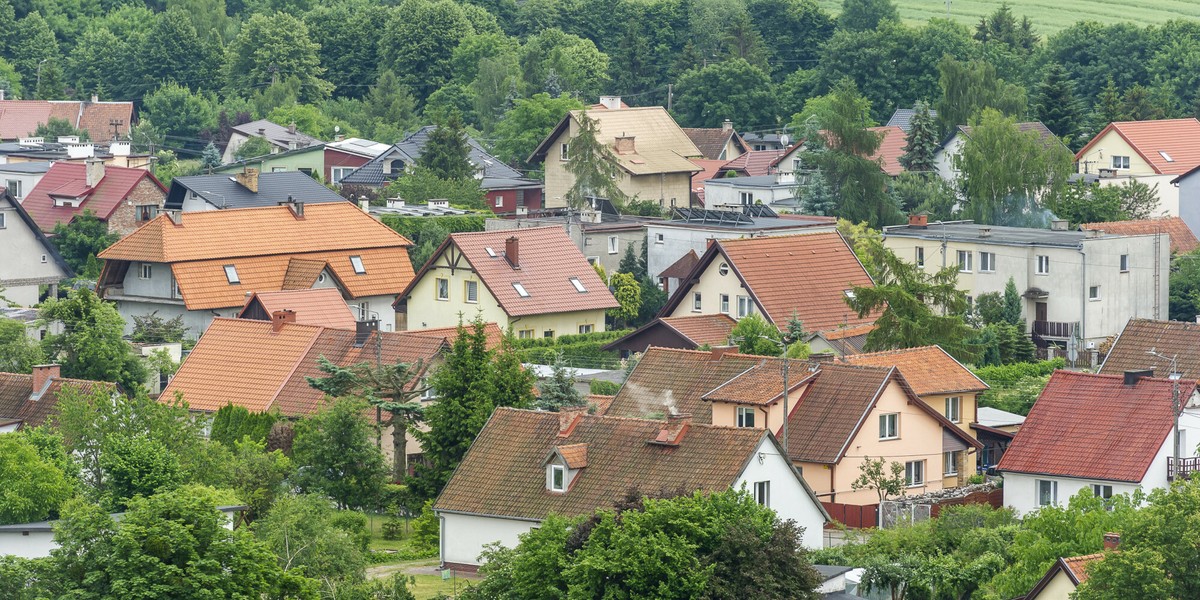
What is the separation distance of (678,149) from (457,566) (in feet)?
191

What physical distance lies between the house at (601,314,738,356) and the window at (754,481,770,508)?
2185 centimetres

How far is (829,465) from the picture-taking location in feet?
176

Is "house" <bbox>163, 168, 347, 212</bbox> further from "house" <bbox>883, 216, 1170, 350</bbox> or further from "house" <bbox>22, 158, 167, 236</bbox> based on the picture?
"house" <bbox>883, 216, 1170, 350</bbox>

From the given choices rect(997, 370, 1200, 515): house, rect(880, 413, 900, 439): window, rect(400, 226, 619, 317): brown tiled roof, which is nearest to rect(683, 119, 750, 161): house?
rect(400, 226, 619, 317): brown tiled roof

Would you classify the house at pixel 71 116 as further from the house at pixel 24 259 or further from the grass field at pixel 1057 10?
the grass field at pixel 1057 10

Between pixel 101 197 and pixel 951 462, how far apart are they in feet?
153

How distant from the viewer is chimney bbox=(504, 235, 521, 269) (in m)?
77.4

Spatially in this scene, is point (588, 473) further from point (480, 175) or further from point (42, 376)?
point (480, 175)

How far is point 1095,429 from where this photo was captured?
5334cm

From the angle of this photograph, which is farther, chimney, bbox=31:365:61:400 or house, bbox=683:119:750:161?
house, bbox=683:119:750:161

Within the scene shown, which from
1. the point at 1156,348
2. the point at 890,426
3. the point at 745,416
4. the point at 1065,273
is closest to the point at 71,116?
the point at 1065,273

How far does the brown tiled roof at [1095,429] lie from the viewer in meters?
52.2

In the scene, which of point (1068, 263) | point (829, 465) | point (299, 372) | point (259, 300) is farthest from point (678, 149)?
point (829, 465)

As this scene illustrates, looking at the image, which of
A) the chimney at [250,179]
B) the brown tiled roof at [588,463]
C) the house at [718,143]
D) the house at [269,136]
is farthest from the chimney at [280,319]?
the house at [269,136]
